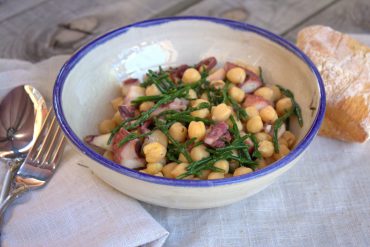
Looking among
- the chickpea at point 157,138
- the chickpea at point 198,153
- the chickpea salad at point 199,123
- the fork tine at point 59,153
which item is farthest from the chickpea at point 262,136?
the fork tine at point 59,153

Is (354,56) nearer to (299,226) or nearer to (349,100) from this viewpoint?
(349,100)

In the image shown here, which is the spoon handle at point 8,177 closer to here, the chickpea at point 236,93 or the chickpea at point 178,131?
the chickpea at point 178,131

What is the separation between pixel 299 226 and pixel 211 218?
11.2 inches

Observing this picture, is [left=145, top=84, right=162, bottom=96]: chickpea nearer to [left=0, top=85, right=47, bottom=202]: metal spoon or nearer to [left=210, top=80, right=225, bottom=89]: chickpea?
[left=210, top=80, right=225, bottom=89]: chickpea

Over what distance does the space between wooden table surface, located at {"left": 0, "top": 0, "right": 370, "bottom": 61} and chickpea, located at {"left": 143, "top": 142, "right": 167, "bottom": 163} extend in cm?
119

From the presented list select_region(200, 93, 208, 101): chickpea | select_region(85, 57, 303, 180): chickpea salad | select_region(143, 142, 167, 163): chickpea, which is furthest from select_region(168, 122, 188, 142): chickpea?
select_region(200, 93, 208, 101): chickpea

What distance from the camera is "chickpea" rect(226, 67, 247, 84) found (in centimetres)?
176

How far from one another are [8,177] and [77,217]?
0.32 m

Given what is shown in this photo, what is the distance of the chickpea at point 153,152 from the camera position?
1.45 metres

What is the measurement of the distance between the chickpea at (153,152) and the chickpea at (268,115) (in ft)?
1.40

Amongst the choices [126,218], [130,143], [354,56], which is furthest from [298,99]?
[126,218]

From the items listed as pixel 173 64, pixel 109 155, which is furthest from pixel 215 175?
pixel 173 64

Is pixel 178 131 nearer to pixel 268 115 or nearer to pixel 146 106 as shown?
pixel 146 106

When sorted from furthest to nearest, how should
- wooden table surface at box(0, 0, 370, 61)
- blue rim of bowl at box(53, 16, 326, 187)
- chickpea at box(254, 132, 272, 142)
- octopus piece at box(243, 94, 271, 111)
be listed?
wooden table surface at box(0, 0, 370, 61) → octopus piece at box(243, 94, 271, 111) → chickpea at box(254, 132, 272, 142) → blue rim of bowl at box(53, 16, 326, 187)
